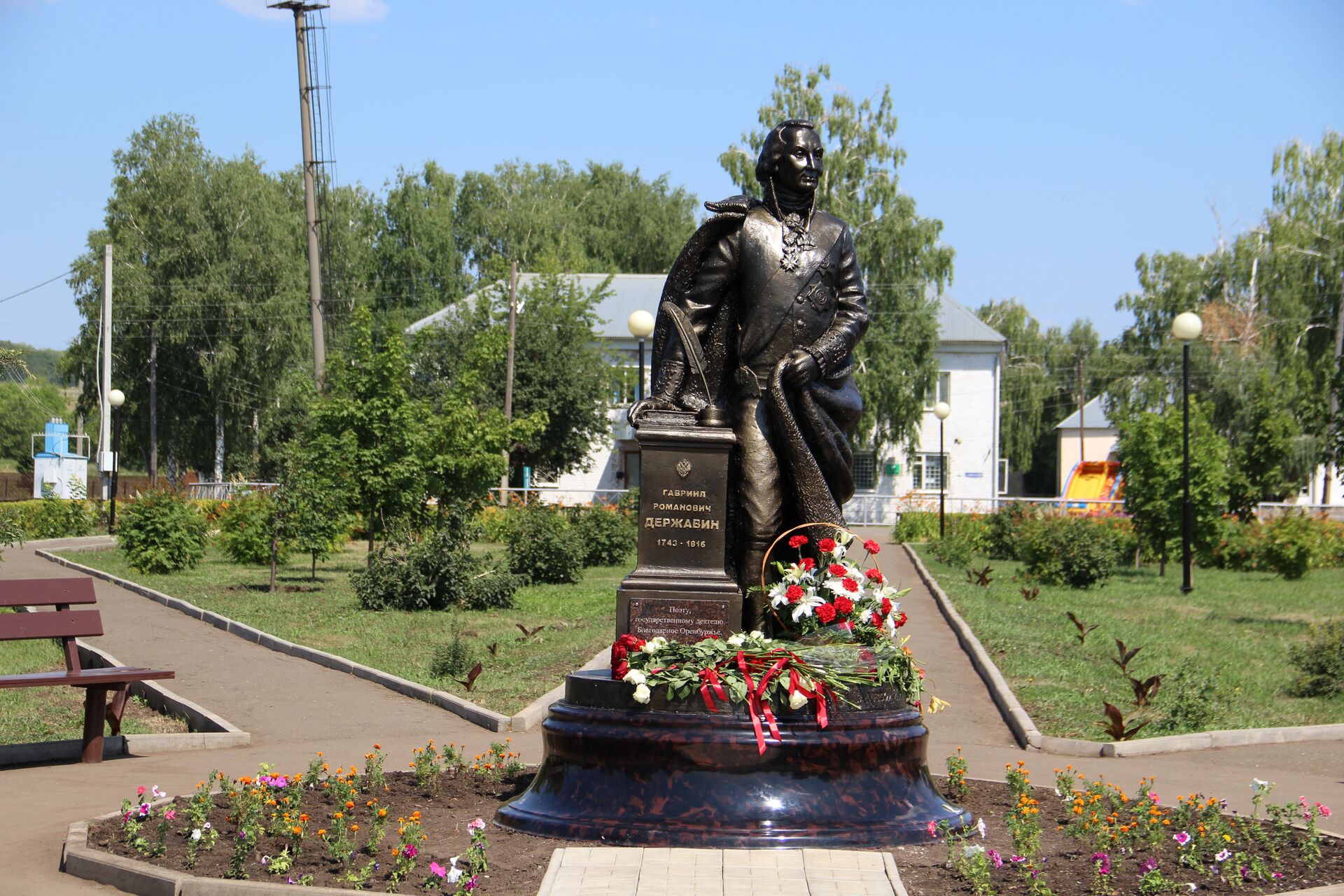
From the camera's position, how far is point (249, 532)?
24.0 meters

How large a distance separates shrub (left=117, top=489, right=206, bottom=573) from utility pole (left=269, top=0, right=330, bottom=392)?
391 centimetres

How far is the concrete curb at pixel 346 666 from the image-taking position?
10.3m

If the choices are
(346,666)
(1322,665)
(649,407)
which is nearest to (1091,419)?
(1322,665)

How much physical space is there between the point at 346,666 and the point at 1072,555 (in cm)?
1392

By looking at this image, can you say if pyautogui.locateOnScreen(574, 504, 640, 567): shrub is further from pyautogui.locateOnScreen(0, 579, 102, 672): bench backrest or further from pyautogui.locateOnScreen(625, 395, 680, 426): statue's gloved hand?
pyautogui.locateOnScreen(625, 395, 680, 426): statue's gloved hand

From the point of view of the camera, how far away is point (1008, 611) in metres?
18.3

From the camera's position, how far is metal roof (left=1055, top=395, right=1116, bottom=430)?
219 ft

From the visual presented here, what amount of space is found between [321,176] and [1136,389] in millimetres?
36016

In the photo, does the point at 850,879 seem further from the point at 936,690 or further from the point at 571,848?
the point at 936,690

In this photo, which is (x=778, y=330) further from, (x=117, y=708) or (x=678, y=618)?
(x=117, y=708)

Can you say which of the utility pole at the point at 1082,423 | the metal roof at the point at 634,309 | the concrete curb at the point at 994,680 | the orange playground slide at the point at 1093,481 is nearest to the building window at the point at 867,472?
the metal roof at the point at 634,309

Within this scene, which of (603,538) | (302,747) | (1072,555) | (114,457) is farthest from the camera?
(114,457)

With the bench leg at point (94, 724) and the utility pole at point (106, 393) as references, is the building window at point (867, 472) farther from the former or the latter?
the bench leg at point (94, 724)

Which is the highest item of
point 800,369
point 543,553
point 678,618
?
point 800,369
